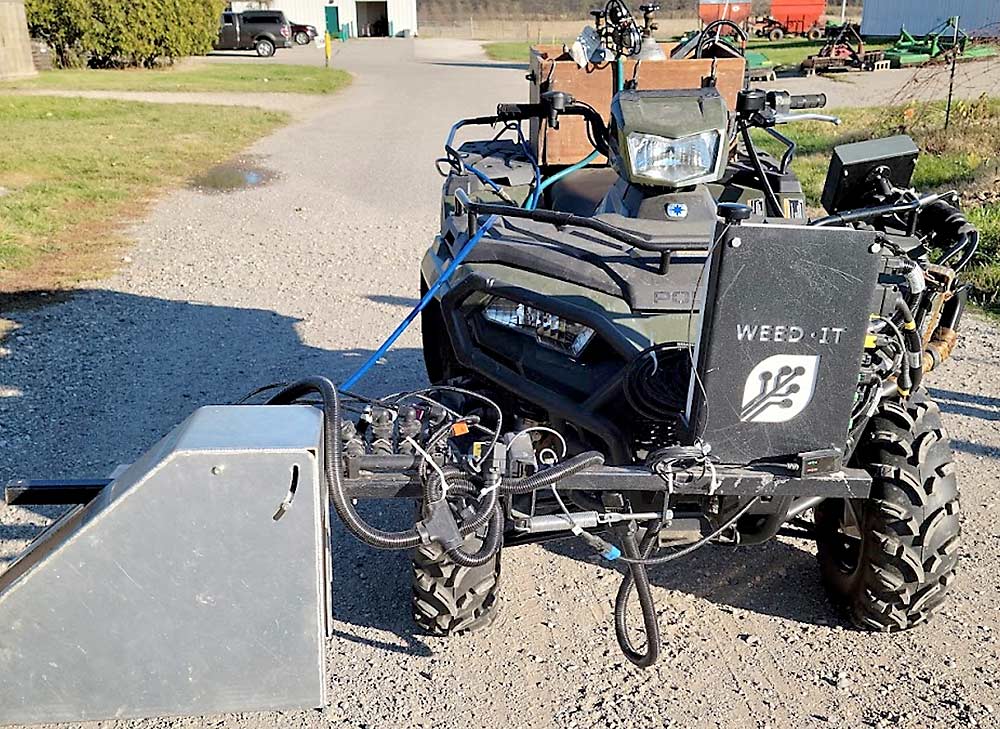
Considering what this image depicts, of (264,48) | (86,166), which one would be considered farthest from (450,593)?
(264,48)

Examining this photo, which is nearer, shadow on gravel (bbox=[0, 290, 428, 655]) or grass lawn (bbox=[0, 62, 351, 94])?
shadow on gravel (bbox=[0, 290, 428, 655])

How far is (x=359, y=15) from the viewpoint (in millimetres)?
63531

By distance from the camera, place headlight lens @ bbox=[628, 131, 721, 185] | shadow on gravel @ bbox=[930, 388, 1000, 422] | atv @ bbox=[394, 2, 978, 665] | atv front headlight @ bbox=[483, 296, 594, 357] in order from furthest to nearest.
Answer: shadow on gravel @ bbox=[930, 388, 1000, 422] → headlight lens @ bbox=[628, 131, 721, 185] → atv front headlight @ bbox=[483, 296, 594, 357] → atv @ bbox=[394, 2, 978, 665]

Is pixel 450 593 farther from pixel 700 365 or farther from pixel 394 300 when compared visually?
pixel 394 300

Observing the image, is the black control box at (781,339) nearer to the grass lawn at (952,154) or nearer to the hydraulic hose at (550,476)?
the hydraulic hose at (550,476)

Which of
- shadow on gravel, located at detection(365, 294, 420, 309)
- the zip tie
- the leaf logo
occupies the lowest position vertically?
shadow on gravel, located at detection(365, 294, 420, 309)

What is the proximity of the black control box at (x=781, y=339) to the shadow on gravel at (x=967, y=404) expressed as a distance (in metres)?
3.36

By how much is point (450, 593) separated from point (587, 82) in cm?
415

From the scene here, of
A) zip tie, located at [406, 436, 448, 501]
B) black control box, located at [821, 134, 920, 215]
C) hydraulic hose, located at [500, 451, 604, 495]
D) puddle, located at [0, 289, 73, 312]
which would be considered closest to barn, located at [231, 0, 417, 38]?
puddle, located at [0, 289, 73, 312]

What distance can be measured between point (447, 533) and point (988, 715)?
201cm

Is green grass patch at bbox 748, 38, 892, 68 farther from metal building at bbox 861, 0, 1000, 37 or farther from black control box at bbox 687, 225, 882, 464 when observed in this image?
black control box at bbox 687, 225, 882, 464

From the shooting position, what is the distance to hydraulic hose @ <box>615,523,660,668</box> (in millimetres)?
3070

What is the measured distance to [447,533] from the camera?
9.32ft

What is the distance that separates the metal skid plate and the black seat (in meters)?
3.11
